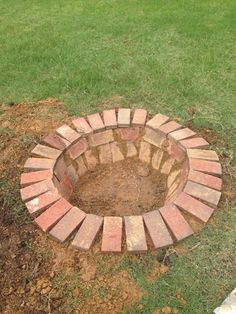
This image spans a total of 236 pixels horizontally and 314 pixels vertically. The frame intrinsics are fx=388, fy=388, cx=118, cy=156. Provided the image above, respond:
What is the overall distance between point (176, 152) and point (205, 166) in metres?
0.29

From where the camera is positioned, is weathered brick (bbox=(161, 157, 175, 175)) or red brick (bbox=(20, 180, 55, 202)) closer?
red brick (bbox=(20, 180, 55, 202))

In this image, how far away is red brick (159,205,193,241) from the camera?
7.44 ft

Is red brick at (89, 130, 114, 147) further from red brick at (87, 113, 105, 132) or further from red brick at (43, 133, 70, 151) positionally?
red brick at (43, 133, 70, 151)

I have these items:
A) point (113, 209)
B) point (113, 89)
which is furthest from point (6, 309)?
point (113, 89)

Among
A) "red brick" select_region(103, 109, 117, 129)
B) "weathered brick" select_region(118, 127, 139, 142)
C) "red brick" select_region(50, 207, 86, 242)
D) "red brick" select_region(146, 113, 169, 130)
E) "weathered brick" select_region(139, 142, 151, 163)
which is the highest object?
"red brick" select_region(103, 109, 117, 129)

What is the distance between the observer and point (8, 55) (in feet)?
14.1

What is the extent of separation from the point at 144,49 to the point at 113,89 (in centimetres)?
89

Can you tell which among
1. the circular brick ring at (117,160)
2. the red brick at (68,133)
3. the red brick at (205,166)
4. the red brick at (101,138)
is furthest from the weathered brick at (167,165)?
the red brick at (68,133)

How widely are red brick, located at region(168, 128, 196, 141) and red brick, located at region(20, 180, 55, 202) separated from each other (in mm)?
956

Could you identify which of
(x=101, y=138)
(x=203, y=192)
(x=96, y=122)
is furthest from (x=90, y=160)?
(x=203, y=192)

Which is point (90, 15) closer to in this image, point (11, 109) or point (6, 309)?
point (11, 109)

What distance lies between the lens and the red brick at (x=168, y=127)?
2.93 meters

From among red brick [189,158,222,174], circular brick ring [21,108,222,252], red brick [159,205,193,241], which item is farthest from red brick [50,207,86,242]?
red brick [189,158,222,174]

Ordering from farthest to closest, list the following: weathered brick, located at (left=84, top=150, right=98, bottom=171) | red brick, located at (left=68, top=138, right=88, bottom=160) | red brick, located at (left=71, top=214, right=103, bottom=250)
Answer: weathered brick, located at (left=84, top=150, right=98, bottom=171) < red brick, located at (left=68, top=138, right=88, bottom=160) < red brick, located at (left=71, top=214, right=103, bottom=250)
